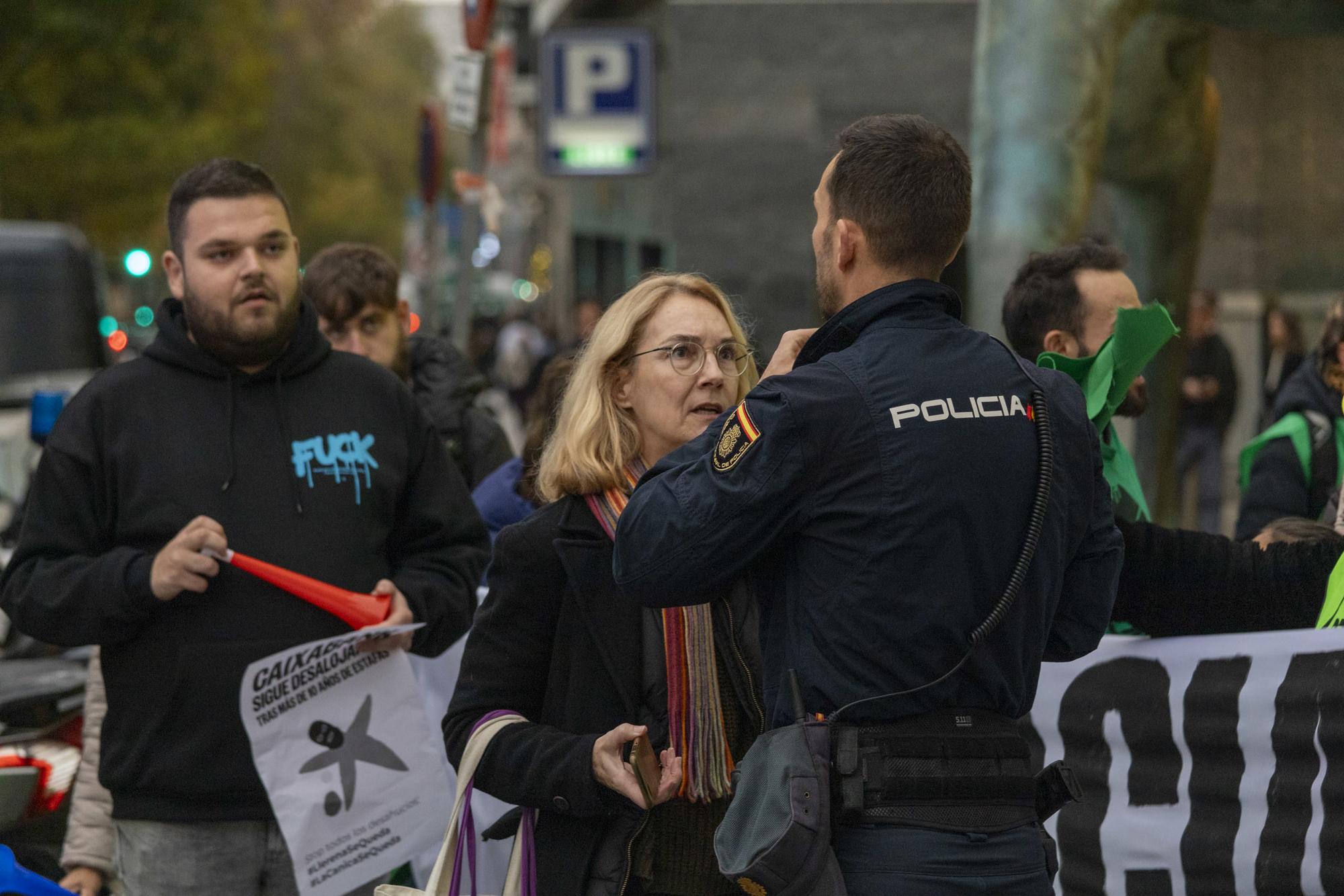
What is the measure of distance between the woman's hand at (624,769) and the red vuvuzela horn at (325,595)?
1.06 meters

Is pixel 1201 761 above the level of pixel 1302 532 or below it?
below

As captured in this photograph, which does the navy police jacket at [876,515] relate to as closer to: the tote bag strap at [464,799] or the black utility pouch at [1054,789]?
the black utility pouch at [1054,789]

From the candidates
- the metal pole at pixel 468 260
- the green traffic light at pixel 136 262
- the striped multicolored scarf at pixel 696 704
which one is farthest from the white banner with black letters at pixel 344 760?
the green traffic light at pixel 136 262

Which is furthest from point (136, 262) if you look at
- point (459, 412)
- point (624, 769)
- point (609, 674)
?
point (624, 769)

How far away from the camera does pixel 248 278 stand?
12.8 feet

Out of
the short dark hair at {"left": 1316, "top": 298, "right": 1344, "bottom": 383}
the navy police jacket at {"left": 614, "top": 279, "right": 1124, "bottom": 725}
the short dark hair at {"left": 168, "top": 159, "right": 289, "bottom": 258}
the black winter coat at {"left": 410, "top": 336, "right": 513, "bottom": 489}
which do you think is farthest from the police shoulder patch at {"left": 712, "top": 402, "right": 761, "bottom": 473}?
the black winter coat at {"left": 410, "top": 336, "right": 513, "bottom": 489}

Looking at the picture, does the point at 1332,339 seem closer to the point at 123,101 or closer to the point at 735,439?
the point at 735,439

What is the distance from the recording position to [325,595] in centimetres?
378

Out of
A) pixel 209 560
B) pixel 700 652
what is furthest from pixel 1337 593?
pixel 209 560

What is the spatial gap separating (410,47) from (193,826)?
253 feet

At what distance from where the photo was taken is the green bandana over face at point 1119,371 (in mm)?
3654

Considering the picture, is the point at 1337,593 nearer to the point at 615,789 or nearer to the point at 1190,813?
the point at 1190,813

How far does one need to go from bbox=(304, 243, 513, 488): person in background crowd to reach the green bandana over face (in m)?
2.08

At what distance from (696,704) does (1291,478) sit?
2.53 meters
